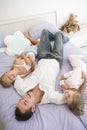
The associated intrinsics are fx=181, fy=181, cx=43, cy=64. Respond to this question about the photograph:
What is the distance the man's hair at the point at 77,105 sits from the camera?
1.41 m

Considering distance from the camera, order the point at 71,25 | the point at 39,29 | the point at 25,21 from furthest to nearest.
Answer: the point at 71,25, the point at 25,21, the point at 39,29

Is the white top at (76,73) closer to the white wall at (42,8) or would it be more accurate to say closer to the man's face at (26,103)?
the man's face at (26,103)

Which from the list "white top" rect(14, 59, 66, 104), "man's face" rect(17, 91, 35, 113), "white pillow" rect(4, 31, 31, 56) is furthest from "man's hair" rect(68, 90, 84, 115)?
"white pillow" rect(4, 31, 31, 56)

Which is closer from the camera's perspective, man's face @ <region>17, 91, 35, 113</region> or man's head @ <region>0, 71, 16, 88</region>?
man's face @ <region>17, 91, 35, 113</region>

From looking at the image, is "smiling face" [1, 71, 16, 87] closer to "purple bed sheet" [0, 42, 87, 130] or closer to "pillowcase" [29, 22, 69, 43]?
"purple bed sheet" [0, 42, 87, 130]

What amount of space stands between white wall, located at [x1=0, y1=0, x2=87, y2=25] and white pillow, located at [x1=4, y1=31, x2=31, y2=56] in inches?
17.5

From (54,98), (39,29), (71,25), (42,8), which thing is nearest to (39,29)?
(39,29)

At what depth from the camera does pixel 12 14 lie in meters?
2.68

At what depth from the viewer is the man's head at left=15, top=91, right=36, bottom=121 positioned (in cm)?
141

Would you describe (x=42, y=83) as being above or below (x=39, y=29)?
below

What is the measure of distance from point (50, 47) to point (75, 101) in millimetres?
Result: 963

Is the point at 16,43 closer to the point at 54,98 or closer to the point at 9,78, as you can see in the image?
the point at 9,78

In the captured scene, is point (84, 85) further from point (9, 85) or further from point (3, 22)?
point (3, 22)

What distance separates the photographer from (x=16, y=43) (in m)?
2.33
